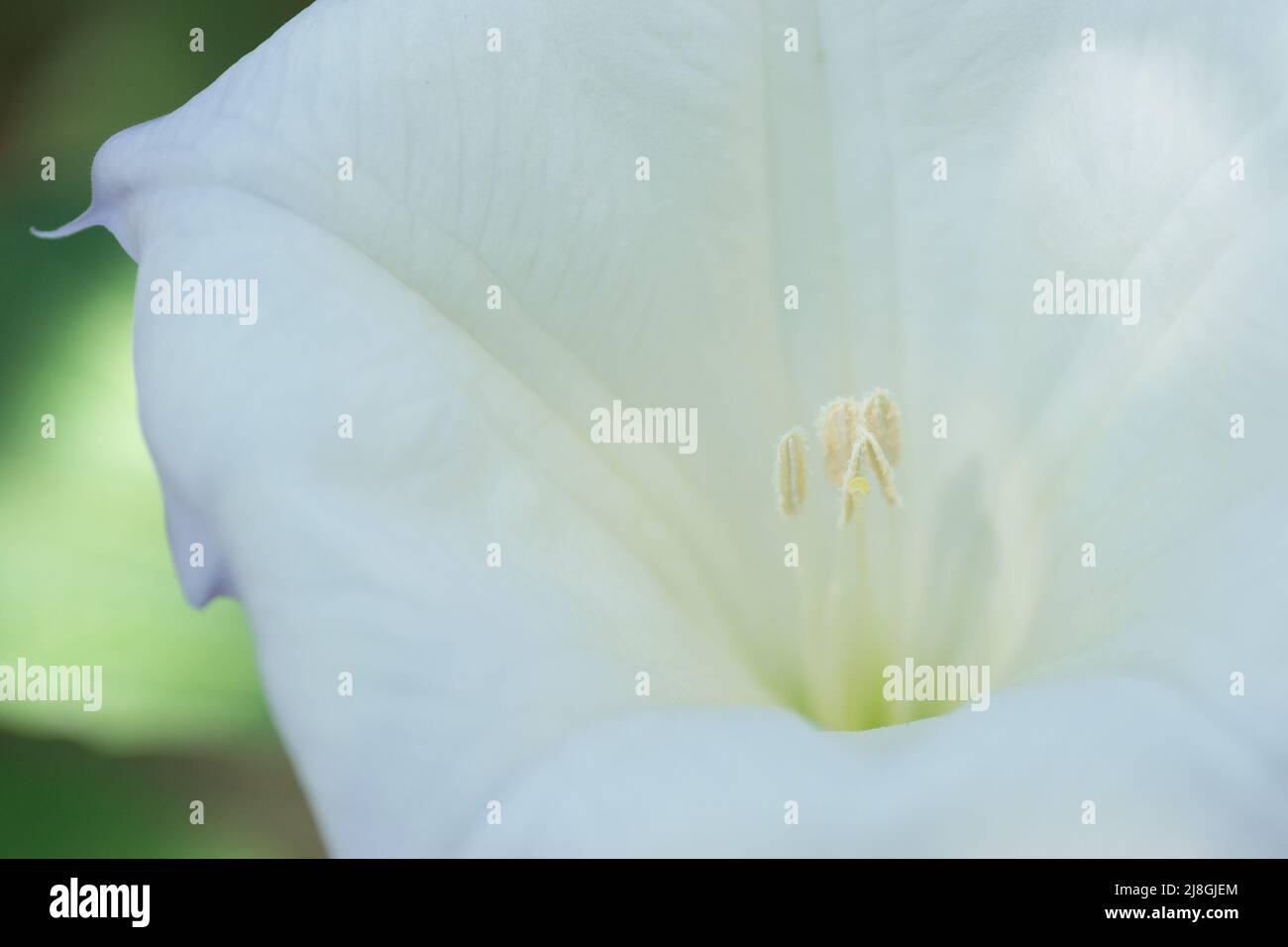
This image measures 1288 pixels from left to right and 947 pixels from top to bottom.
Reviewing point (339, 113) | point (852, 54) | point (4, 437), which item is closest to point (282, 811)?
point (4, 437)

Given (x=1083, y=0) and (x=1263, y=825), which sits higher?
(x=1083, y=0)

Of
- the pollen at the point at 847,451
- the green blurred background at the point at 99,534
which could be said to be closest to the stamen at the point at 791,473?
the pollen at the point at 847,451

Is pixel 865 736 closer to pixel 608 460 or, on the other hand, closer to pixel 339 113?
pixel 608 460

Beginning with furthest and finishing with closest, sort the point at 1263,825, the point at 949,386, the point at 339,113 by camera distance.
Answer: the point at 949,386
the point at 339,113
the point at 1263,825

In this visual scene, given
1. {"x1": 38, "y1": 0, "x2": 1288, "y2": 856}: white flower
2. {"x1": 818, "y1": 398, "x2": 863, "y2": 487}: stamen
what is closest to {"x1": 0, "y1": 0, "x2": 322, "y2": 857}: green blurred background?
{"x1": 38, "y1": 0, "x2": 1288, "y2": 856}: white flower

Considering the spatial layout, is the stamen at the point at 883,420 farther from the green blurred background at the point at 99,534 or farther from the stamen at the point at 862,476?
the green blurred background at the point at 99,534
